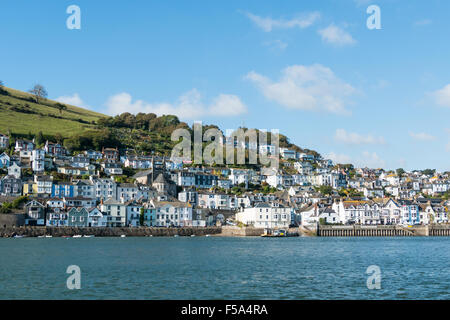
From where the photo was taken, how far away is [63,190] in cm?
10275

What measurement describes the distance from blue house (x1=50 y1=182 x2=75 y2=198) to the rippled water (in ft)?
165

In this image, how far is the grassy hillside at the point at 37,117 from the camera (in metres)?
141

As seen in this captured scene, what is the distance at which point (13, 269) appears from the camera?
3819 centimetres

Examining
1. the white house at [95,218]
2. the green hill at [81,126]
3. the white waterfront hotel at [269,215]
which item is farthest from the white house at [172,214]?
the green hill at [81,126]

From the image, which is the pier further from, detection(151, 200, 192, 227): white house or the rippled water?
the rippled water

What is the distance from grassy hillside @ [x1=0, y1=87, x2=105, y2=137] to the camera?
141 metres

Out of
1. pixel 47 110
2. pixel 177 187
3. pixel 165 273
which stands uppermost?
pixel 47 110

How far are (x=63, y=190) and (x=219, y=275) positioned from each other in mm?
74063

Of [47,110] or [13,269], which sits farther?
[47,110]

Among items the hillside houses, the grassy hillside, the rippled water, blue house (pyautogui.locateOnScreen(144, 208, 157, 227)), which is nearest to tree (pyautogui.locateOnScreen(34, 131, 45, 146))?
the hillside houses

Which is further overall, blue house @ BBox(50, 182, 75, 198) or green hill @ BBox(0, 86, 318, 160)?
green hill @ BBox(0, 86, 318, 160)

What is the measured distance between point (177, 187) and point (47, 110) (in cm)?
7454
